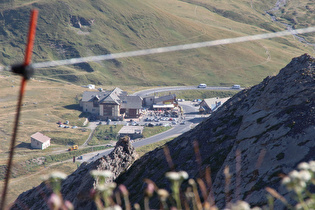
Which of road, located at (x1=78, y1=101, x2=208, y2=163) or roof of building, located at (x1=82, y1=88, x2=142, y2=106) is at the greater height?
roof of building, located at (x1=82, y1=88, x2=142, y2=106)

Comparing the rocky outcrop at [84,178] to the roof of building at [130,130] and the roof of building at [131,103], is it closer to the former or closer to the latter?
the roof of building at [130,130]

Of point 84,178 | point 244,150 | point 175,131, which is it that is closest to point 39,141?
point 175,131

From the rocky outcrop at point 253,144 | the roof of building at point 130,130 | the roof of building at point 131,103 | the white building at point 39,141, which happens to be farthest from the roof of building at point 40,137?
Result: the rocky outcrop at point 253,144

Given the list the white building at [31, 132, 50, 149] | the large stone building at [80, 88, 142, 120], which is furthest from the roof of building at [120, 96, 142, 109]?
the white building at [31, 132, 50, 149]

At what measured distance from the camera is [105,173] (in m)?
5.25

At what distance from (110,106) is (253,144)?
359 ft

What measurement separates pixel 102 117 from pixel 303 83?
109 metres

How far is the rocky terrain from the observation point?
497 inches

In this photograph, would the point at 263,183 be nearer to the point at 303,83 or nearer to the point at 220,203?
the point at 220,203

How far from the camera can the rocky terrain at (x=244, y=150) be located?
12633 millimetres

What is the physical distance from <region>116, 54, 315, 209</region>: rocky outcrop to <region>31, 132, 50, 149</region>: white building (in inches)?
2964

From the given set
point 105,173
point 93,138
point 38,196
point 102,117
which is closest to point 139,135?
point 93,138

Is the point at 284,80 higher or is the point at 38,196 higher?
the point at 284,80

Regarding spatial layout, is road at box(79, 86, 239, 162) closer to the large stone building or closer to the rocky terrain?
the large stone building
